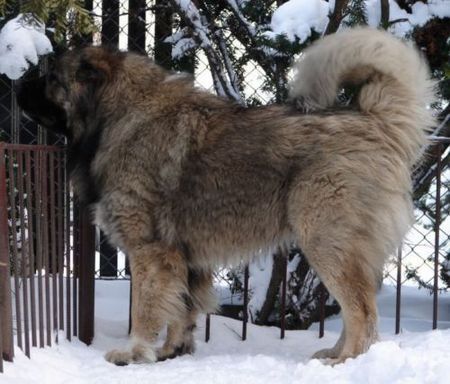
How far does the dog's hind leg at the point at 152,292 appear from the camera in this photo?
4.02 meters

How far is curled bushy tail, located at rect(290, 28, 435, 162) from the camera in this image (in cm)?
378

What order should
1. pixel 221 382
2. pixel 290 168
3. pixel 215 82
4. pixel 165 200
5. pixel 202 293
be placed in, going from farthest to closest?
pixel 215 82
pixel 202 293
pixel 165 200
pixel 290 168
pixel 221 382

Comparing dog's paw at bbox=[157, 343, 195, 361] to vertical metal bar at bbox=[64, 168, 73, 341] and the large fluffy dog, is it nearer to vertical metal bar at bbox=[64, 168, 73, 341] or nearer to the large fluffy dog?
the large fluffy dog

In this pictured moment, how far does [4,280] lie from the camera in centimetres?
355

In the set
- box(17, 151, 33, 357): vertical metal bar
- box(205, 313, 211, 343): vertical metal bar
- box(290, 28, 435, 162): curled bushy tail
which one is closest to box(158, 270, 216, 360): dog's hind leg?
box(205, 313, 211, 343): vertical metal bar

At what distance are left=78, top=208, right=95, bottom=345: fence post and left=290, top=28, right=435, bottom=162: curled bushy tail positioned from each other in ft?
5.02

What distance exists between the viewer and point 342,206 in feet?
12.0

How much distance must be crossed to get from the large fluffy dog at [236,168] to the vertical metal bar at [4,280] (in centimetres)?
64

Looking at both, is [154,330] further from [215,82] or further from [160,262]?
[215,82]

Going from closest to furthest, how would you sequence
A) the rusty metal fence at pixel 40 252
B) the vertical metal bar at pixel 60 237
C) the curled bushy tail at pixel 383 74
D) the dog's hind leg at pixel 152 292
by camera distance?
the rusty metal fence at pixel 40 252 < the curled bushy tail at pixel 383 74 < the dog's hind leg at pixel 152 292 < the vertical metal bar at pixel 60 237

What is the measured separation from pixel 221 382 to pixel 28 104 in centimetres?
196

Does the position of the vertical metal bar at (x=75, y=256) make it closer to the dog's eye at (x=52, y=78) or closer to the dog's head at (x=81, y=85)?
the dog's head at (x=81, y=85)

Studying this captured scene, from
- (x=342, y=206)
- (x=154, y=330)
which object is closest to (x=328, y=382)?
(x=342, y=206)

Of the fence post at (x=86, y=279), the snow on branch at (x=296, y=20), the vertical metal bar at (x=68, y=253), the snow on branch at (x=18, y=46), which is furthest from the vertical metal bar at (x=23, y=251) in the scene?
the snow on branch at (x=296, y=20)
